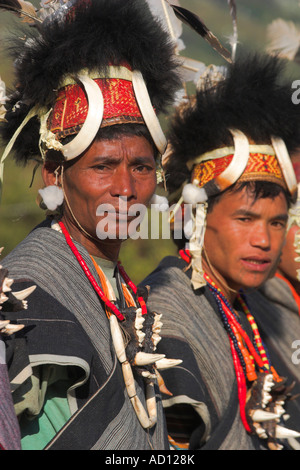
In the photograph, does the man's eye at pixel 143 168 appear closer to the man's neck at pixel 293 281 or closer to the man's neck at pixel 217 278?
the man's neck at pixel 217 278

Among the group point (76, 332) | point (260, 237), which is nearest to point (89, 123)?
point (76, 332)

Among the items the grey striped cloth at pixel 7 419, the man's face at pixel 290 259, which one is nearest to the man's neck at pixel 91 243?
the grey striped cloth at pixel 7 419

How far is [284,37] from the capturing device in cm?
500

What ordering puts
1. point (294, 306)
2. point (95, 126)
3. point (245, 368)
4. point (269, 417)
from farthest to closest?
point (294, 306) → point (245, 368) → point (269, 417) → point (95, 126)

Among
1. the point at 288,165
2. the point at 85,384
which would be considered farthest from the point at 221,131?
the point at 85,384

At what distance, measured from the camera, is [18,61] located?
120 inches

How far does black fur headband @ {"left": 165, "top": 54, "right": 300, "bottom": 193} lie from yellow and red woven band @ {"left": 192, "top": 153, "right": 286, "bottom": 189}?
87mm

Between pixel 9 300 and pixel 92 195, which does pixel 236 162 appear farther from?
pixel 9 300

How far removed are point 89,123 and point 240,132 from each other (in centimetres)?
139

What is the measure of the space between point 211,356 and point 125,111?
1.42 metres

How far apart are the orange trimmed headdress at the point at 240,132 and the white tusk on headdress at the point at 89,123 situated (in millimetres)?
1265

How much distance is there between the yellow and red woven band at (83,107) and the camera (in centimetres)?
295

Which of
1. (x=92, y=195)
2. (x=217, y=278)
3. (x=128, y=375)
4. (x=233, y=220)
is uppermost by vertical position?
(x=92, y=195)

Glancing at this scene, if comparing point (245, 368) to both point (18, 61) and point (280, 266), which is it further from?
point (18, 61)
